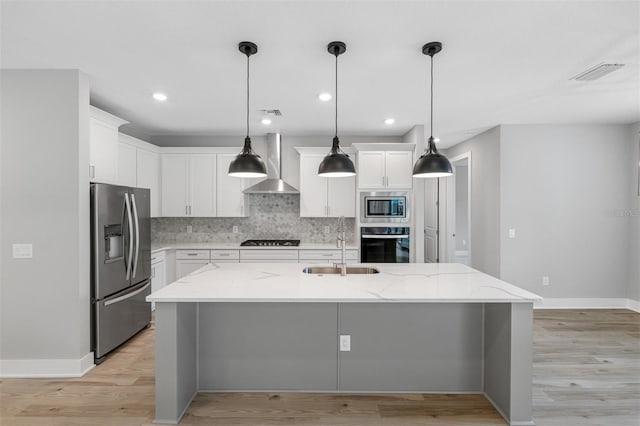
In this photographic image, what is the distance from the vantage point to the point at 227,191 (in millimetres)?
5254

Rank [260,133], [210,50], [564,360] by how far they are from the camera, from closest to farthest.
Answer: [210,50]
[564,360]
[260,133]

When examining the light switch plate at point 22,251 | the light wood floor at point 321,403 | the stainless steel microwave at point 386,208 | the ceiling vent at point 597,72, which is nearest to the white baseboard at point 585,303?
the light wood floor at point 321,403

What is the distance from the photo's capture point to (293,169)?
17.9 ft

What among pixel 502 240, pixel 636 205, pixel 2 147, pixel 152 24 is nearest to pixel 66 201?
pixel 2 147

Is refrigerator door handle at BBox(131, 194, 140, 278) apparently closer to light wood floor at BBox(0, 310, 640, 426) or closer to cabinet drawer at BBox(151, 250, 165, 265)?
cabinet drawer at BBox(151, 250, 165, 265)

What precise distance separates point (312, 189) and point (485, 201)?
8.29ft

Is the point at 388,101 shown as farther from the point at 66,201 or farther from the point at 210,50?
the point at 66,201

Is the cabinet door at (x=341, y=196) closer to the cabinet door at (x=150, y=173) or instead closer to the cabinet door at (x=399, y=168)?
the cabinet door at (x=399, y=168)

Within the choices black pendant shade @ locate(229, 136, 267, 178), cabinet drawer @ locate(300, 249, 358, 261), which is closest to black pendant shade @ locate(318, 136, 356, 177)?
black pendant shade @ locate(229, 136, 267, 178)

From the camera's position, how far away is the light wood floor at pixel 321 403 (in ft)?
7.57

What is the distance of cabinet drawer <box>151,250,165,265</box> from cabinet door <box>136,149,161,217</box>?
703 mm

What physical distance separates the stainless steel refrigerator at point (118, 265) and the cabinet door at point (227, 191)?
1306mm

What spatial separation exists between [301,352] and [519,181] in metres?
3.81

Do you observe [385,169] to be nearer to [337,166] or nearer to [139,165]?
[337,166]
